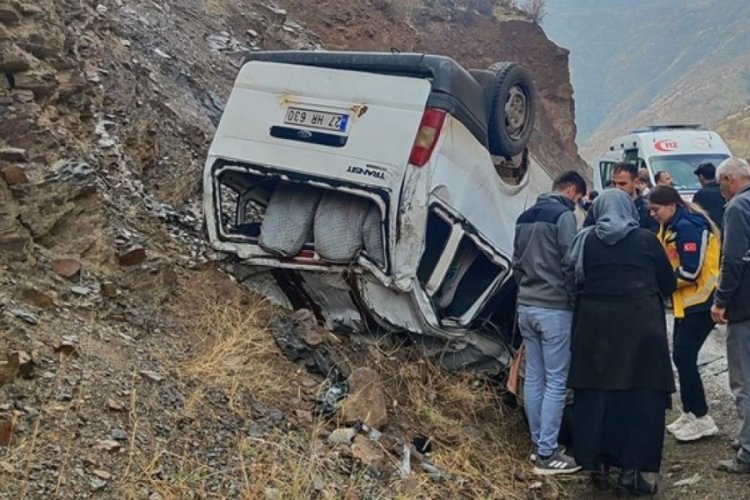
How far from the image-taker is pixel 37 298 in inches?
152

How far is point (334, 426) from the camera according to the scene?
3.90m

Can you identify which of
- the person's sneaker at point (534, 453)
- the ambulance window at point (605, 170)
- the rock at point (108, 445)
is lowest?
the ambulance window at point (605, 170)

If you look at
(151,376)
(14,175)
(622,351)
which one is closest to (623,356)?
(622,351)

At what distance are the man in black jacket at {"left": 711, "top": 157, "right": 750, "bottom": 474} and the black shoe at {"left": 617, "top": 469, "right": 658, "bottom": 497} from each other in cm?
45

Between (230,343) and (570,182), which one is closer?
(230,343)

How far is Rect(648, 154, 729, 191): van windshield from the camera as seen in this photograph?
11750mm

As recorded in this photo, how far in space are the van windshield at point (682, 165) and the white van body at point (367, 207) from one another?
7391mm

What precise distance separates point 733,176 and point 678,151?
27.7ft

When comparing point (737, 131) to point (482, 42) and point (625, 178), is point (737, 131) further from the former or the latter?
point (625, 178)

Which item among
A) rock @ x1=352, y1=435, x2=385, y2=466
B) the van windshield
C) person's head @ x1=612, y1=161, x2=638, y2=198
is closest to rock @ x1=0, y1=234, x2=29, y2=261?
rock @ x1=352, y1=435, x2=385, y2=466

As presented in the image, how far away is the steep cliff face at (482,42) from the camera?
14578mm

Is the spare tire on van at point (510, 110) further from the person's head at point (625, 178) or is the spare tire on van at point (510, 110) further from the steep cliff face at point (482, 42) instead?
the steep cliff face at point (482, 42)

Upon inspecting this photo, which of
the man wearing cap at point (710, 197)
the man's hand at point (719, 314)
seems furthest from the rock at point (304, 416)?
the man wearing cap at point (710, 197)

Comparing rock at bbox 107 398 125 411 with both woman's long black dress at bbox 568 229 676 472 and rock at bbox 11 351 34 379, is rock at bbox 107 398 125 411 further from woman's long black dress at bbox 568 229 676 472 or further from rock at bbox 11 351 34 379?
woman's long black dress at bbox 568 229 676 472
